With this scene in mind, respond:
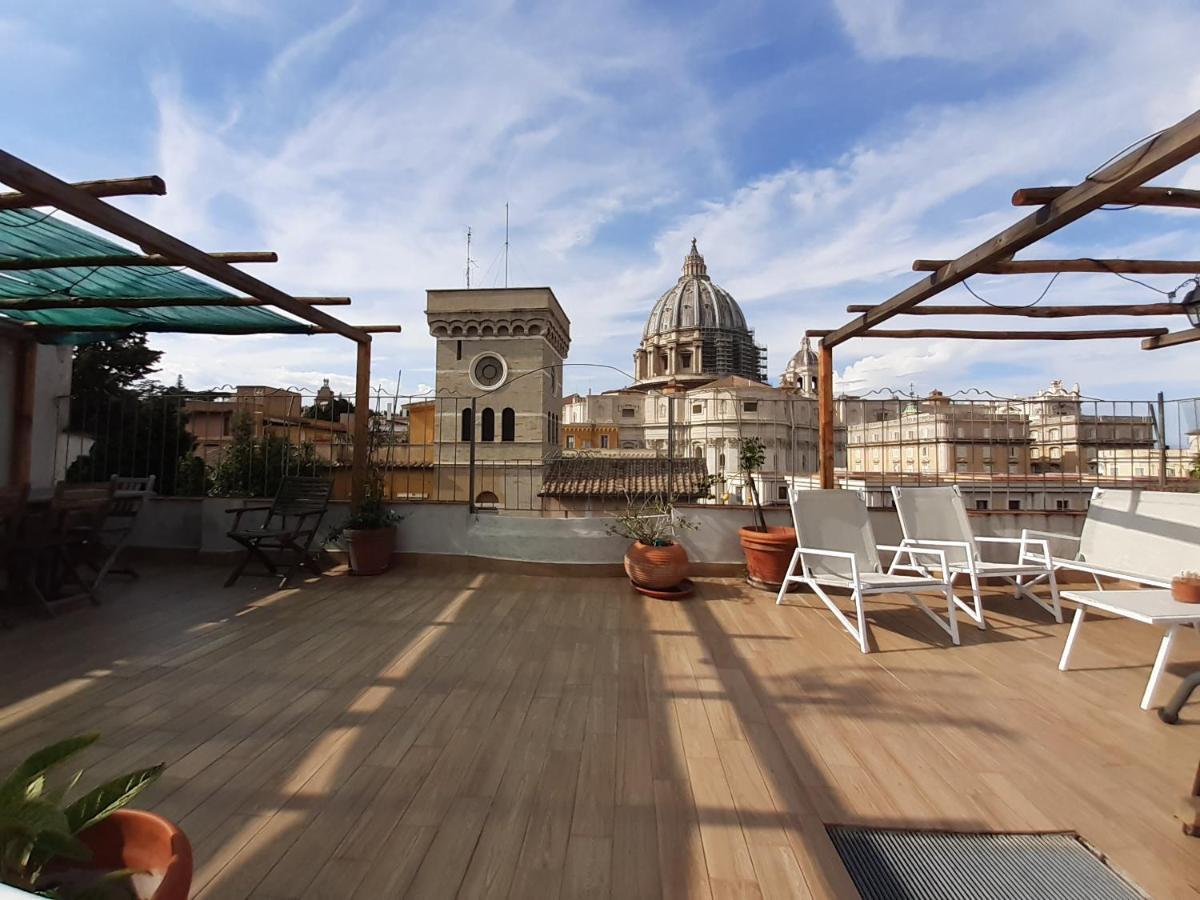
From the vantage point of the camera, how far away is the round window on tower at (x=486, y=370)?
30734 millimetres

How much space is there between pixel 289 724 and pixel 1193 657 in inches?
169

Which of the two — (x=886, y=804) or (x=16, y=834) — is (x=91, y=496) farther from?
(x=886, y=804)

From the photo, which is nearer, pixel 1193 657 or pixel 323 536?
pixel 1193 657

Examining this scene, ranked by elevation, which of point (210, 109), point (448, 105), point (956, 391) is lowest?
point (956, 391)

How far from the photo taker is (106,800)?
93cm

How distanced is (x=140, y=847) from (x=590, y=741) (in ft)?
4.55

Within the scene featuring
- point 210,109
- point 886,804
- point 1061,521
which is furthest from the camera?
point 1061,521

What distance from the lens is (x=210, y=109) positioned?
397 cm

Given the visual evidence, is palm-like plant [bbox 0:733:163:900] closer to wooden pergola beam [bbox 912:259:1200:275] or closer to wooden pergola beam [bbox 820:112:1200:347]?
wooden pergola beam [bbox 820:112:1200:347]

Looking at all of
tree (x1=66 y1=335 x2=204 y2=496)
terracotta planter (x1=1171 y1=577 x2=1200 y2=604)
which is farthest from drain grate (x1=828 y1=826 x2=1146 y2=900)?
tree (x1=66 y1=335 x2=204 y2=496)

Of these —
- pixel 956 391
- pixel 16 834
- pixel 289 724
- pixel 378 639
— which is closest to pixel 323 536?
pixel 378 639

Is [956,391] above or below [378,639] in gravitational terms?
above

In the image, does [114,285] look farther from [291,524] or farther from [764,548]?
[764,548]

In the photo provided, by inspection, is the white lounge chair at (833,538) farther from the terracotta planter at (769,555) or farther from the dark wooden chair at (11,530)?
the dark wooden chair at (11,530)
